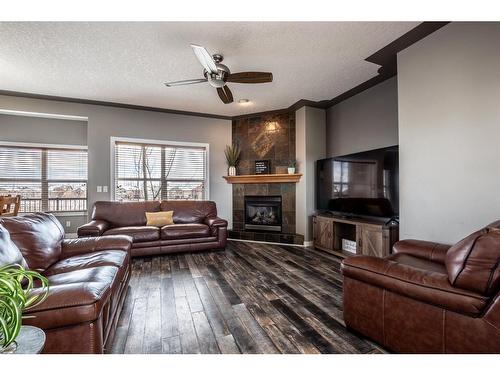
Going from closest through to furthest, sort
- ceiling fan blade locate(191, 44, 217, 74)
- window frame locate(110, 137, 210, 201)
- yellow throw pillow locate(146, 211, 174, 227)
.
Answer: ceiling fan blade locate(191, 44, 217, 74) → yellow throw pillow locate(146, 211, 174, 227) → window frame locate(110, 137, 210, 201)

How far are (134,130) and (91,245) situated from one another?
10.2 feet

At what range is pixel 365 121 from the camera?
12.7 feet

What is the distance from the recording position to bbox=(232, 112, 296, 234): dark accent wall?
4801mm

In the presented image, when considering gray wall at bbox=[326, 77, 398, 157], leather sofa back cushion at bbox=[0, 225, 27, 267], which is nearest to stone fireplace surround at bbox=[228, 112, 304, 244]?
gray wall at bbox=[326, 77, 398, 157]

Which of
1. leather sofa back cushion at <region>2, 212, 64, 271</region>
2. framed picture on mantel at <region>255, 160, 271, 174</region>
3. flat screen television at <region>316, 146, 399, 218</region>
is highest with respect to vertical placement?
framed picture on mantel at <region>255, 160, 271, 174</region>

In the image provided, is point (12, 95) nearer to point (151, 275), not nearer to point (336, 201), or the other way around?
point (151, 275)

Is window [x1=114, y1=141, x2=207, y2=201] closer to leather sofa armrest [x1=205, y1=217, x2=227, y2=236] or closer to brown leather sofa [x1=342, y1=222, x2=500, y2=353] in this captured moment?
leather sofa armrest [x1=205, y1=217, x2=227, y2=236]

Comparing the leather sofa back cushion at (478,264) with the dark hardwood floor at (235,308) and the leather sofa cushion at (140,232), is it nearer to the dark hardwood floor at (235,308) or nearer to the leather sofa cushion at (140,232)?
the dark hardwood floor at (235,308)

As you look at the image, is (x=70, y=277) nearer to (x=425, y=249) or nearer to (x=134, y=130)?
(x=425, y=249)

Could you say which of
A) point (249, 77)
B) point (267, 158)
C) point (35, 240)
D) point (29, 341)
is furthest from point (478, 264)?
point (267, 158)

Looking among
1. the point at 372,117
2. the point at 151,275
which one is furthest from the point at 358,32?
the point at 151,275

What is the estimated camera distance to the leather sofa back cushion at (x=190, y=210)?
14.6ft

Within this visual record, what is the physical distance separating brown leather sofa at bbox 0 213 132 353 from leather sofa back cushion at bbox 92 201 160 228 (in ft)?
5.65

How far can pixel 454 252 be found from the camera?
1.28 metres
